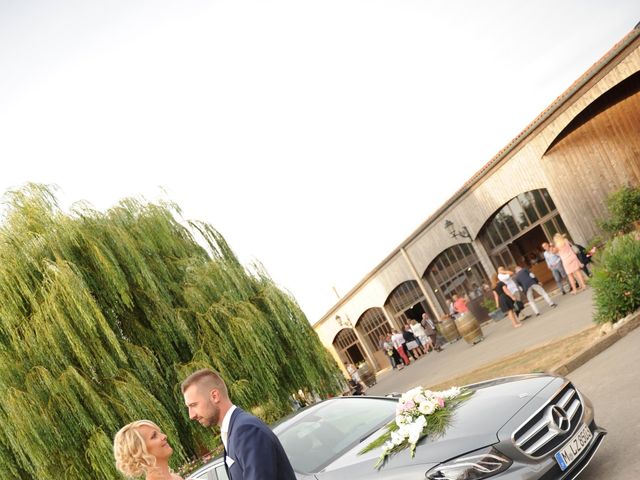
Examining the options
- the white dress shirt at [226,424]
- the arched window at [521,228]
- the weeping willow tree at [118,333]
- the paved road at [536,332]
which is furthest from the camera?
the arched window at [521,228]

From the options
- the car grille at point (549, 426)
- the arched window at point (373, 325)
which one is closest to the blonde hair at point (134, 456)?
the car grille at point (549, 426)

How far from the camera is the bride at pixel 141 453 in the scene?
3.75 metres

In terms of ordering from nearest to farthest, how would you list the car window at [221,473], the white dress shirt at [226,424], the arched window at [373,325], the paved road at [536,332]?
the white dress shirt at [226,424], the car window at [221,473], the paved road at [536,332], the arched window at [373,325]

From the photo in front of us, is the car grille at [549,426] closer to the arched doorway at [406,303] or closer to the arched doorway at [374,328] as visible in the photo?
the arched doorway at [406,303]

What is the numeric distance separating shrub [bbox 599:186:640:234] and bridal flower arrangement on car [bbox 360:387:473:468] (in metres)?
16.8

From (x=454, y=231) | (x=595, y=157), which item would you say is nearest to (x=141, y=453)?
(x=595, y=157)

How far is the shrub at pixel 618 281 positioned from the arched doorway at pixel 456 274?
17.9 meters

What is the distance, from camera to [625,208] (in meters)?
19.8

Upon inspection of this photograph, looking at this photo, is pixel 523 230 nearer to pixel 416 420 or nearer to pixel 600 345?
Answer: pixel 600 345

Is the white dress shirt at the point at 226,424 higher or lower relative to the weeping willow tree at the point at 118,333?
lower

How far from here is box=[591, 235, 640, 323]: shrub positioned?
391 inches

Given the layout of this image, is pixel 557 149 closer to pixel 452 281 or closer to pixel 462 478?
pixel 452 281

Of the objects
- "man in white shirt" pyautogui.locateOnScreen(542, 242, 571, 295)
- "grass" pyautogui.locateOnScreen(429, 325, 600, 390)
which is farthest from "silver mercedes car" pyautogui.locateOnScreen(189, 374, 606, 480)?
"man in white shirt" pyautogui.locateOnScreen(542, 242, 571, 295)

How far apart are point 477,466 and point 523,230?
22102 millimetres
